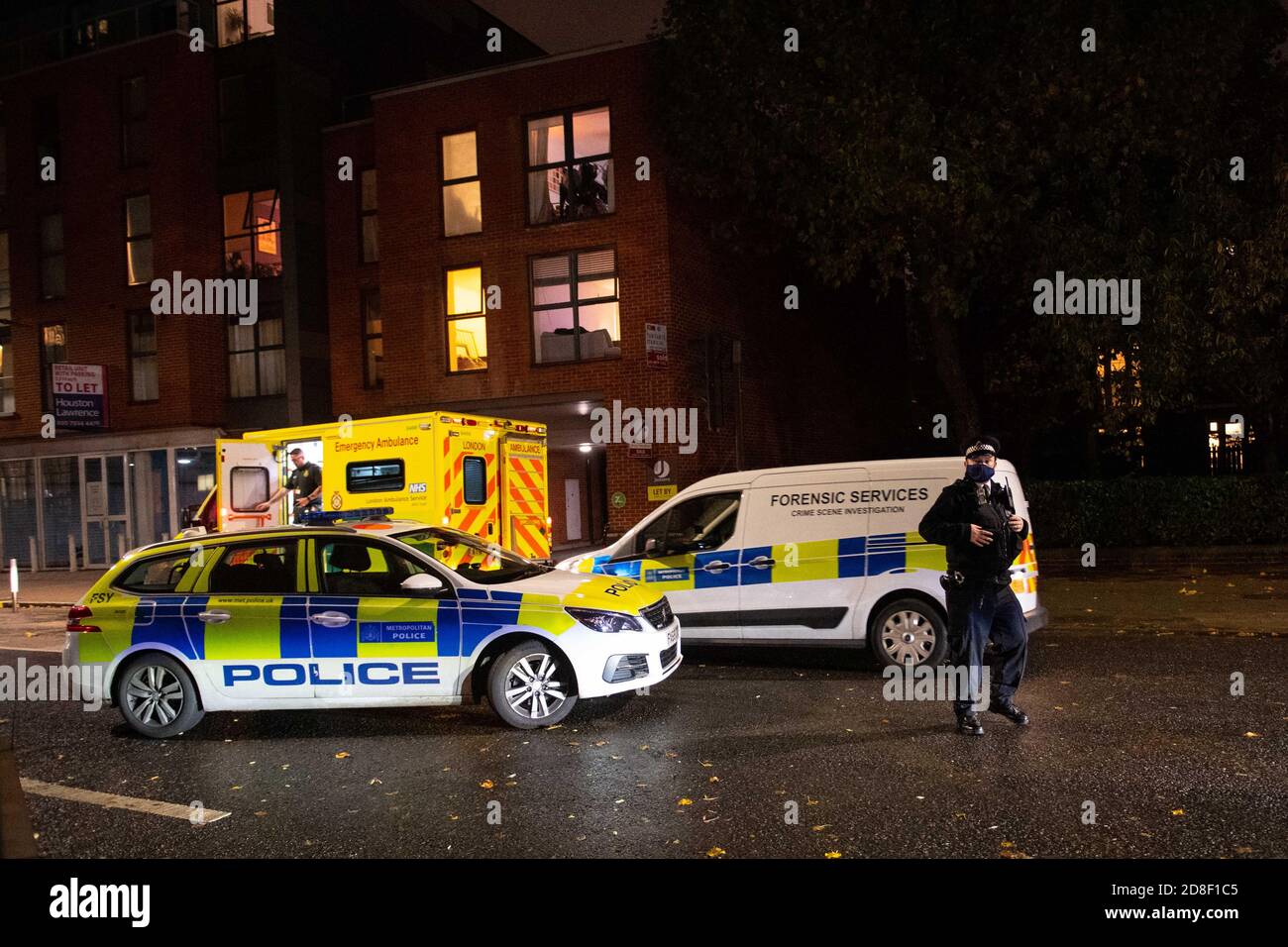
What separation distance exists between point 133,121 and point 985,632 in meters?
23.8

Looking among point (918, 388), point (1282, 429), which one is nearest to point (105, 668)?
point (1282, 429)

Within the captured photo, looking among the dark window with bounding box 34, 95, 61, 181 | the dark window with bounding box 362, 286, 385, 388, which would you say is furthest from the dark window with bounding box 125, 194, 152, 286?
the dark window with bounding box 362, 286, 385, 388

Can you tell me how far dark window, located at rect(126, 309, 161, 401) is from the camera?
2342 centimetres

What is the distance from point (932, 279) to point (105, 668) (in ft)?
39.3

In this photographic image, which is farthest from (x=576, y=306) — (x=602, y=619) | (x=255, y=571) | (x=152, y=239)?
(x=602, y=619)

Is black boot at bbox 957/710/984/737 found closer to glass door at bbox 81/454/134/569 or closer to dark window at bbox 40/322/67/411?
glass door at bbox 81/454/134/569

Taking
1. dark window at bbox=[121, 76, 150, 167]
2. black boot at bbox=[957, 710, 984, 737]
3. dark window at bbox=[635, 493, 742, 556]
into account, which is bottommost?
black boot at bbox=[957, 710, 984, 737]

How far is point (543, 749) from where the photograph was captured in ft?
22.2

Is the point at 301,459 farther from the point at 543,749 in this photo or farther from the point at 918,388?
the point at 918,388

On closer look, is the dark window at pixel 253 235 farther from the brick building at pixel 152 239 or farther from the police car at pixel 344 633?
the police car at pixel 344 633

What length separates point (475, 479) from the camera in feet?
42.2

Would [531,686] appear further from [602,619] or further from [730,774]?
[730,774]

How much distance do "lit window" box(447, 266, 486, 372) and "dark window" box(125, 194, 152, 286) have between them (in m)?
8.24

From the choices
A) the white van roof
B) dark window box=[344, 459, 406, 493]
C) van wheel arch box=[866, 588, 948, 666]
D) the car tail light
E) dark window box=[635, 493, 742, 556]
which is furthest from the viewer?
dark window box=[344, 459, 406, 493]
